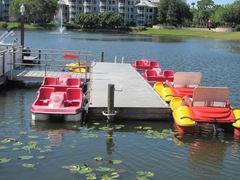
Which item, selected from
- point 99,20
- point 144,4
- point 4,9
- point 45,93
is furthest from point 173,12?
point 45,93

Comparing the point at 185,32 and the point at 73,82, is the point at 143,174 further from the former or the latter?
the point at 185,32

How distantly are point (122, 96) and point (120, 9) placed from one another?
150m

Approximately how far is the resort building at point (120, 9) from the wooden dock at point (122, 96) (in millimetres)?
139564

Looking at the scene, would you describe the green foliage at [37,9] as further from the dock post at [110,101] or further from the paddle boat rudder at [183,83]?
the dock post at [110,101]

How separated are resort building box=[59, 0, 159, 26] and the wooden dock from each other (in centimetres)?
13956

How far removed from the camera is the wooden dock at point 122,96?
1418 centimetres

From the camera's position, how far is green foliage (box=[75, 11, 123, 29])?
140 m

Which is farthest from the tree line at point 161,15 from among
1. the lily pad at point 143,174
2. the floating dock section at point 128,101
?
the lily pad at point 143,174

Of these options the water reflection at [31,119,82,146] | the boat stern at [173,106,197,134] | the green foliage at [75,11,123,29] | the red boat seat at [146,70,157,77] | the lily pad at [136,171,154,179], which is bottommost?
the lily pad at [136,171,154,179]

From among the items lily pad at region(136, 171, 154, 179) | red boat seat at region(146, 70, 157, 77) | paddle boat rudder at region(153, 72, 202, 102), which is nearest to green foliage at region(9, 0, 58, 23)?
red boat seat at region(146, 70, 157, 77)

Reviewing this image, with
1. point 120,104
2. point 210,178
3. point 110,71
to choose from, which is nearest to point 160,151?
point 210,178

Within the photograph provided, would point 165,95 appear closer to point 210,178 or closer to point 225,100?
point 225,100

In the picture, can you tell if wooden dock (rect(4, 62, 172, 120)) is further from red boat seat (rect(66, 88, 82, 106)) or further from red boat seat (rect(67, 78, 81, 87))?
red boat seat (rect(67, 78, 81, 87))

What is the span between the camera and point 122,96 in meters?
16.0
